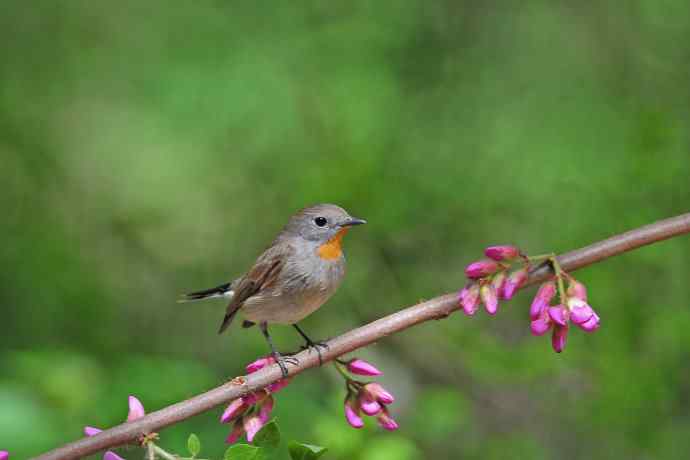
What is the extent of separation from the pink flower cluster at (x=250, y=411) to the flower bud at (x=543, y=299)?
2.41ft

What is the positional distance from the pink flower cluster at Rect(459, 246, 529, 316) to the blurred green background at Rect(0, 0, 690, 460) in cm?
256

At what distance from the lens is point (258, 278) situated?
13.7 ft

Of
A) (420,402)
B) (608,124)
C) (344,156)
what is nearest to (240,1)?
(344,156)

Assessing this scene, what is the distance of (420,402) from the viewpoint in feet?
17.7

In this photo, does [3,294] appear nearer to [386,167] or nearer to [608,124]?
[386,167]

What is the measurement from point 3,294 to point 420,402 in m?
3.62

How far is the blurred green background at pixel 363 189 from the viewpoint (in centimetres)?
518

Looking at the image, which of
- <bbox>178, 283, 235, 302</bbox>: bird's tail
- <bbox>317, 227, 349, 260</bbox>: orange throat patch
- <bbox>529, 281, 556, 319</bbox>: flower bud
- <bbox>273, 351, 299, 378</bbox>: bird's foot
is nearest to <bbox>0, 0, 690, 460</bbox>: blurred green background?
<bbox>178, 283, 235, 302</bbox>: bird's tail

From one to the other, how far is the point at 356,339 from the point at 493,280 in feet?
1.45

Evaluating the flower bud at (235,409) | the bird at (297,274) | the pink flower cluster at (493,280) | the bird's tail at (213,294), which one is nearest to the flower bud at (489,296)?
the pink flower cluster at (493,280)

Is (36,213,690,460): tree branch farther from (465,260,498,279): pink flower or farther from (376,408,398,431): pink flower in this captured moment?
(376,408,398,431): pink flower

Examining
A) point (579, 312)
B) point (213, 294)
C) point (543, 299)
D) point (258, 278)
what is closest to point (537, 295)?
point (543, 299)

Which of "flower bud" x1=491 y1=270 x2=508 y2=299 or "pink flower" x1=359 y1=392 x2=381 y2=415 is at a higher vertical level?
"flower bud" x1=491 y1=270 x2=508 y2=299

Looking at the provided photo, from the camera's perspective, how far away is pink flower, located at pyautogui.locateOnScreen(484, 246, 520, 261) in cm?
245
